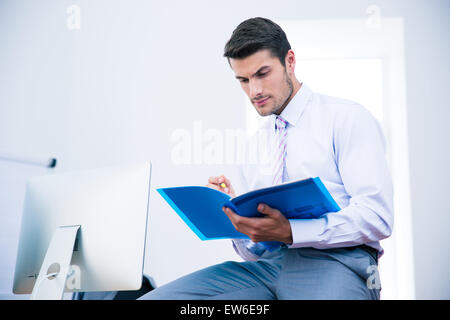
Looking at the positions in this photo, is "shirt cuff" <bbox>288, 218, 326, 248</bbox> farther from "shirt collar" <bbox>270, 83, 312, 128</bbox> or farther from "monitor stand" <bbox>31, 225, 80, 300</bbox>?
"monitor stand" <bbox>31, 225, 80, 300</bbox>

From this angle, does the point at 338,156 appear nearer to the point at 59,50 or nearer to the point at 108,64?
the point at 108,64

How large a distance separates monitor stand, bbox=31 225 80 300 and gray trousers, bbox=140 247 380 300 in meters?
0.21

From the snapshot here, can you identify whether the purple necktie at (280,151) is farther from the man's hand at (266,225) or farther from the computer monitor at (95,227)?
the computer monitor at (95,227)

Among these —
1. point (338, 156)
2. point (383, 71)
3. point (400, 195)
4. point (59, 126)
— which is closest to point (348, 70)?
point (383, 71)

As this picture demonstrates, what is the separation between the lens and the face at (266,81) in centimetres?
129

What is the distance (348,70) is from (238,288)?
4.70ft

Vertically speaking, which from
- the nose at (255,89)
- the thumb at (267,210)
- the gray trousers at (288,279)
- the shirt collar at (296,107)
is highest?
the nose at (255,89)

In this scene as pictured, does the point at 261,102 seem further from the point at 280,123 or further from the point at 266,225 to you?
the point at 266,225

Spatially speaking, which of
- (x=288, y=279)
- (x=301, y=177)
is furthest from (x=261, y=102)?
(x=288, y=279)

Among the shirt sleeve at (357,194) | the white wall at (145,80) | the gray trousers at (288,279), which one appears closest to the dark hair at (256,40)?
the shirt sleeve at (357,194)

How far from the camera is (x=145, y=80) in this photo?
226cm

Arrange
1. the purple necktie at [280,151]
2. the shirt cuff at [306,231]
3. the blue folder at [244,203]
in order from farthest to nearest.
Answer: the purple necktie at [280,151]
the shirt cuff at [306,231]
the blue folder at [244,203]

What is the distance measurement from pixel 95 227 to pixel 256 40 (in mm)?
736

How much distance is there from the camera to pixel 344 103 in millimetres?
1158
